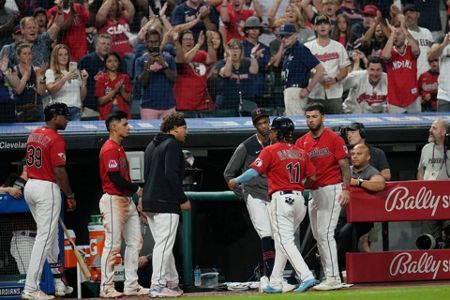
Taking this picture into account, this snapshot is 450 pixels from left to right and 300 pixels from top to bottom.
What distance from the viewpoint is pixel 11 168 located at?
1245cm

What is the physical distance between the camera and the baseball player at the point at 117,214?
10.3 metres

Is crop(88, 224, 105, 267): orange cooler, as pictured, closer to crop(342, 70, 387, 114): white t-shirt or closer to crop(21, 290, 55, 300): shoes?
crop(21, 290, 55, 300): shoes

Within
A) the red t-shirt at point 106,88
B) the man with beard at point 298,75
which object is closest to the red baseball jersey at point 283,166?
the man with beard at point 298,75

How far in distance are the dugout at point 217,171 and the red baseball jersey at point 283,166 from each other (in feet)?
6.99

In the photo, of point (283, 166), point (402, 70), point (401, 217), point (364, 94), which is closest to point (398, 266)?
point (401, 217)

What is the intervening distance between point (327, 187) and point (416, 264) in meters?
1.34

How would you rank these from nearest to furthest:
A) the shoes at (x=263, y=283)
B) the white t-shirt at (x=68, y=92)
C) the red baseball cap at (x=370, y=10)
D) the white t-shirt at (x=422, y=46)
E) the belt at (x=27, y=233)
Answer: the shoes at (x=263, y=283) < the belt at (x=27, y=233) < the white t-shirt at (x=68, y=92) < the white t-shirt at (x=422, y=46) < the red baseball cap at (x=370, y=10)

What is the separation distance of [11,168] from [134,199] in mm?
1752

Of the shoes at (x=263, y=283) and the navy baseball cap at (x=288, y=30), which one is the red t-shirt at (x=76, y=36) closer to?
the navy baseball cap at (x=288, y=30)

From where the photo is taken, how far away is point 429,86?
14.5 metres

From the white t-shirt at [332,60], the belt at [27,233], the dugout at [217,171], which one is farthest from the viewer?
the white t-shirt at [332,60]

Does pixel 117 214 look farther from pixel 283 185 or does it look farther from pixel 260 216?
pixel 283 185

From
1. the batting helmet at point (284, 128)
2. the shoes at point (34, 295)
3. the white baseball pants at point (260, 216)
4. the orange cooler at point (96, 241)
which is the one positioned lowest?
the shoes at point (34, 295)

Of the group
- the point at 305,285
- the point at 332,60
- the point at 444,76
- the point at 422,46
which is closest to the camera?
the point at 305,285
